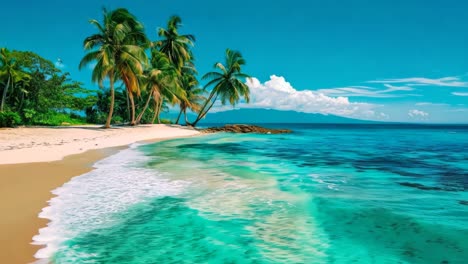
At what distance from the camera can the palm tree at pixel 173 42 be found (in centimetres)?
4406

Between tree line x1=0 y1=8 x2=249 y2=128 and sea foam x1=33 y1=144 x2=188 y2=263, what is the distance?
764 inches

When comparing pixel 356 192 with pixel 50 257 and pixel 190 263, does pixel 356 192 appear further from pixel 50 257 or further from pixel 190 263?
pixel 50 257

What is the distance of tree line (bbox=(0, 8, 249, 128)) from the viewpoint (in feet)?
90.5

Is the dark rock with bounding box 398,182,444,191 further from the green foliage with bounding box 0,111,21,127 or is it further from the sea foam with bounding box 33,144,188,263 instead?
the green foliage with bounding box 0,111,21,127

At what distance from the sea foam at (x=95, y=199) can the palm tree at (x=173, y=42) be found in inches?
1409

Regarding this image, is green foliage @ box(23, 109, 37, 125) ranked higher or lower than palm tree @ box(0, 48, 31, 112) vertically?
lower

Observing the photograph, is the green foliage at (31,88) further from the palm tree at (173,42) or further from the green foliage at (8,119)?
the palm tree at (173,42)

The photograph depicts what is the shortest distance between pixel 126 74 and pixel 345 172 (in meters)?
22.5

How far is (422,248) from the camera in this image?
14.9ft

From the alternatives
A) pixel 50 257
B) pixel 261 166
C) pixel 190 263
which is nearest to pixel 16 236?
pixel 50 257

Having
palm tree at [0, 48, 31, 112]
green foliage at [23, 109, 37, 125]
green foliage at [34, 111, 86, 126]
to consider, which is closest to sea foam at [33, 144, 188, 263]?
green foliage at [23, 109, 37, 125]

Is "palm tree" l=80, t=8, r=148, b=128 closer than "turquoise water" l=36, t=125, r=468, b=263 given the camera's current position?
No

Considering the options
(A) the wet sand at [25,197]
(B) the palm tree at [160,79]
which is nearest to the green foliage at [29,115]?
(B) the palm tree at [160,79]

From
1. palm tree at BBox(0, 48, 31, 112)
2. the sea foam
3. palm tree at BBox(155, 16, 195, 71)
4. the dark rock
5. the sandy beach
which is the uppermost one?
palm tree at BBox(155, 16, 195, 71)
